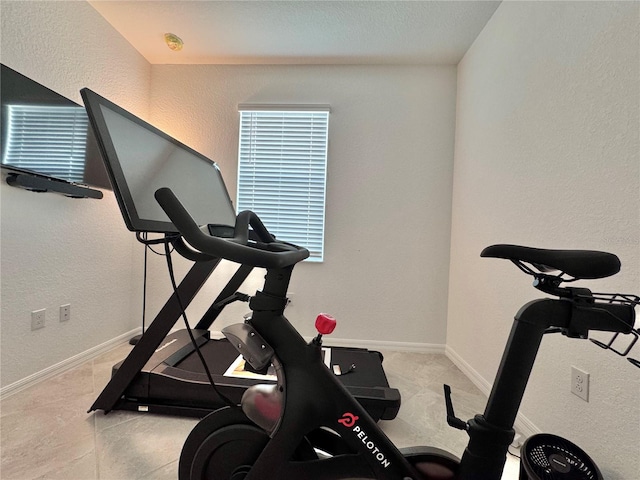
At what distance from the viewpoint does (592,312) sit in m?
0.70

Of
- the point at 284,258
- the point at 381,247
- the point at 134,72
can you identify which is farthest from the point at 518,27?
the point at 134,72

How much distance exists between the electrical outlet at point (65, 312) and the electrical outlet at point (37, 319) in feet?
0.42

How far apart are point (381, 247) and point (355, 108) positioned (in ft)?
4.18

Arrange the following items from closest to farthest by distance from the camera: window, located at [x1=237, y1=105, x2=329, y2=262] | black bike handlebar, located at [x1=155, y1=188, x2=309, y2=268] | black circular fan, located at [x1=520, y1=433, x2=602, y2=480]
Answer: black bike handlebar, located at [x1=155, y1=188, x2=309, y2=268] → black circular fan, located at [x1=520, y1=433, x2=602, y2=480] → window, located at [x1=237, y1=105, x2=329, y2=262]

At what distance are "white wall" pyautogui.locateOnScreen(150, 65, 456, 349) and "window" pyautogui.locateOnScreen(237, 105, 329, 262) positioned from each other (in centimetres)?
10

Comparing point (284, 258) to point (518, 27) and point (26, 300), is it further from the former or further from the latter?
point (518, 27)

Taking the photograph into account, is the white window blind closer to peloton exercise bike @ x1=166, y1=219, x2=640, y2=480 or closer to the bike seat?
peloton exercise bike @ x1=166, y1=219, x2=640, y2=480

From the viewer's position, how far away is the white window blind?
1.61 meters

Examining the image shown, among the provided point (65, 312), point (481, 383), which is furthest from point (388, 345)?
point (65, 312)

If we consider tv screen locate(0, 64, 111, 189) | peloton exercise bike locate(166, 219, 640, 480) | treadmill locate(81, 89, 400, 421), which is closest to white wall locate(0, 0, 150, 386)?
tv screen locate(0, 64, 111, 189)

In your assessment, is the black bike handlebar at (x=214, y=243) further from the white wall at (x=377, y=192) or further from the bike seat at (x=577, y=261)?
the white wall at (x=377, y=192)

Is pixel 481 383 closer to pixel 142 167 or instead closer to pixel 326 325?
pixel 326 325

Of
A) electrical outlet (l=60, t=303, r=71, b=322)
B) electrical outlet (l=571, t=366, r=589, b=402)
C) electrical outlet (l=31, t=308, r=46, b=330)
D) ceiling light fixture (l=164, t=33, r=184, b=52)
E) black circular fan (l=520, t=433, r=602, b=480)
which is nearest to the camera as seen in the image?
black circular fan (l=520, t=433, r=602, b=480)

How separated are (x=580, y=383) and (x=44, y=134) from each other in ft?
9.58
